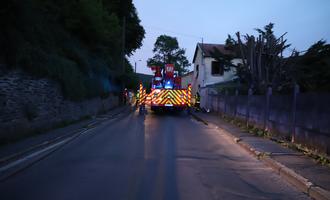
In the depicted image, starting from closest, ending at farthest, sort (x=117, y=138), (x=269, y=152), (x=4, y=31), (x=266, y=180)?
(x=266, y=180), (x=269, y=152), (x=4, y=31), (x=117, y=138)

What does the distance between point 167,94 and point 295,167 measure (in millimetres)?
22101

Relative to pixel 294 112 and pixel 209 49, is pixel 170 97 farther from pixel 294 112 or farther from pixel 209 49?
pixel 209 49

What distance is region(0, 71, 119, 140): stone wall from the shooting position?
13359 millimetres

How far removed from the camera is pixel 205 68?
49.7 m

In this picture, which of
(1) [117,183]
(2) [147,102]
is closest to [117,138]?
(1) [117,183]

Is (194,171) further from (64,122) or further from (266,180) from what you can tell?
(64,122)

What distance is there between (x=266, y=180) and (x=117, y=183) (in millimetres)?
3060

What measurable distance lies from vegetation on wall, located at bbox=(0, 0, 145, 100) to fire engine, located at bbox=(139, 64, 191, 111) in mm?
3997

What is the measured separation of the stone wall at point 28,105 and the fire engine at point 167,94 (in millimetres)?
10228

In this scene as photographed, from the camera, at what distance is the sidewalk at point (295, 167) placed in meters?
7.63

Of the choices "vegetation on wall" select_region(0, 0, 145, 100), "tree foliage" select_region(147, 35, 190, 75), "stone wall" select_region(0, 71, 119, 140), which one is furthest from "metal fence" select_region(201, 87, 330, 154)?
"tree foliage" select_region(147, 35, 190, 75)

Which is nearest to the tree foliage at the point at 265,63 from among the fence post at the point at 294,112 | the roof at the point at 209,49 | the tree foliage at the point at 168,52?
the fence post at the point at 294,112

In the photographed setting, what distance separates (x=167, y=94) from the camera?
3139cm

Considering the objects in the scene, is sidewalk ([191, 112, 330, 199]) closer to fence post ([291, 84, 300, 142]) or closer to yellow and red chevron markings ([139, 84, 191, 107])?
fence post ([291, 84, 300, 142])
